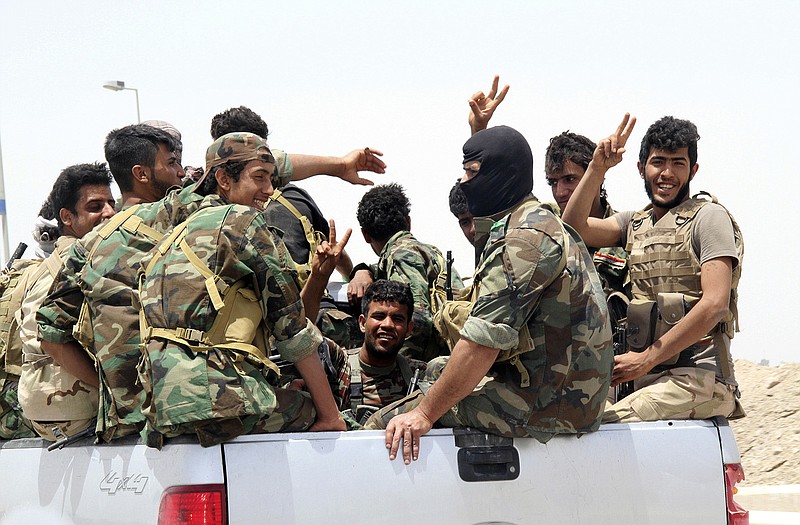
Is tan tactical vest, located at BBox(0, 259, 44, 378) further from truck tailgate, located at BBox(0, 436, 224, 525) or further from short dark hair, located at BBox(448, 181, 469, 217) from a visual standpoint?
short dark hair, located at BBox(448, 181, 469, 217)

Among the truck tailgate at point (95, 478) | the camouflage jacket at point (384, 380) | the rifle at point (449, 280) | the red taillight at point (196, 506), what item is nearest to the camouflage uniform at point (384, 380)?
the camouflage jacket at point (384, 380)

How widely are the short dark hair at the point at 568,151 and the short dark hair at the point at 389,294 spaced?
1.17 meters

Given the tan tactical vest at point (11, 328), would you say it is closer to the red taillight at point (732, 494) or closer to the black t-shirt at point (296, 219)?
the black t-shirt at point (296, 219)

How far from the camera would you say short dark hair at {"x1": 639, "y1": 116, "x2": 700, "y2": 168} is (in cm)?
466

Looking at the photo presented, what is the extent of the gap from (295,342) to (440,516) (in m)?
0.84

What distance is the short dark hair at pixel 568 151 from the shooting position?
5543 mm

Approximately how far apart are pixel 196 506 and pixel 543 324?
1.40 meters

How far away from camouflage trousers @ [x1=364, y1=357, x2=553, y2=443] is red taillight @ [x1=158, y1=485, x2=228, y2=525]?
0.78m

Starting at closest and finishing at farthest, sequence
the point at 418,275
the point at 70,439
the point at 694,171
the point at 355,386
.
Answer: the point at 70,439 < the point at 694,171 < the point at 355,386 < the point at 418,275

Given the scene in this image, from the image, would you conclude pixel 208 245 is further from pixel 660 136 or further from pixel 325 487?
pixel 660 136

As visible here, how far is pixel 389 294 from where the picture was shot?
5121mm

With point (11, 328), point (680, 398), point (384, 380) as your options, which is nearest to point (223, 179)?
point (384, 380)

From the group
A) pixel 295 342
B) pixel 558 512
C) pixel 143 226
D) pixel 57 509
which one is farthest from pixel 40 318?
pixel 558 512

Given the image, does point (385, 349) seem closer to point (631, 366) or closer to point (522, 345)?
point (631, 366)
